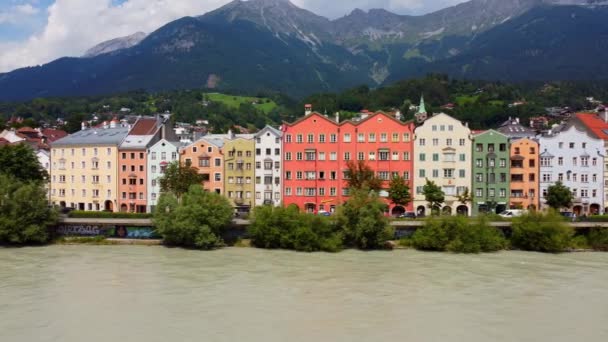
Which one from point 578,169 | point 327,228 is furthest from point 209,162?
point 578,169

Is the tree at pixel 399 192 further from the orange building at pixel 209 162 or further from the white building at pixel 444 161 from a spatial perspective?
the orange building at pixel 209 162

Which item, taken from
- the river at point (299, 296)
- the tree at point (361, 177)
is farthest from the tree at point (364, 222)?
the tree at point (361, 177)

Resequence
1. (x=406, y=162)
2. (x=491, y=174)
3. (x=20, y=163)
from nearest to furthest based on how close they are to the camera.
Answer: (x=491, y=174) → (x=406, y=162) → (x=20, y=163)

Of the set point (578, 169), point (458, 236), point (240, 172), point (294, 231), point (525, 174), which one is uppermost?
point (578, 169)

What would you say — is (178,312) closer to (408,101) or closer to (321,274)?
(321,274)

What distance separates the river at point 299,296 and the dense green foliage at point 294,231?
5.54 ft

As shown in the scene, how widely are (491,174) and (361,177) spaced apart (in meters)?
15.5

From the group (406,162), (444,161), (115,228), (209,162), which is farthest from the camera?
(209,162)

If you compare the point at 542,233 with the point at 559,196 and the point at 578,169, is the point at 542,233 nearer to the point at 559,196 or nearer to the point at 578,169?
the point at 559,196

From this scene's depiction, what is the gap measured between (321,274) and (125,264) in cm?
1542

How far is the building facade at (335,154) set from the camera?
7112 cm

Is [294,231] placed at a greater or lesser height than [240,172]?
lesser

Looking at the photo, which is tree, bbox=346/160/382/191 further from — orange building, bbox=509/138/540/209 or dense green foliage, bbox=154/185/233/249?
orange building, bbox=509/138/540/209

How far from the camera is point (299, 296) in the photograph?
38281 millimetres
